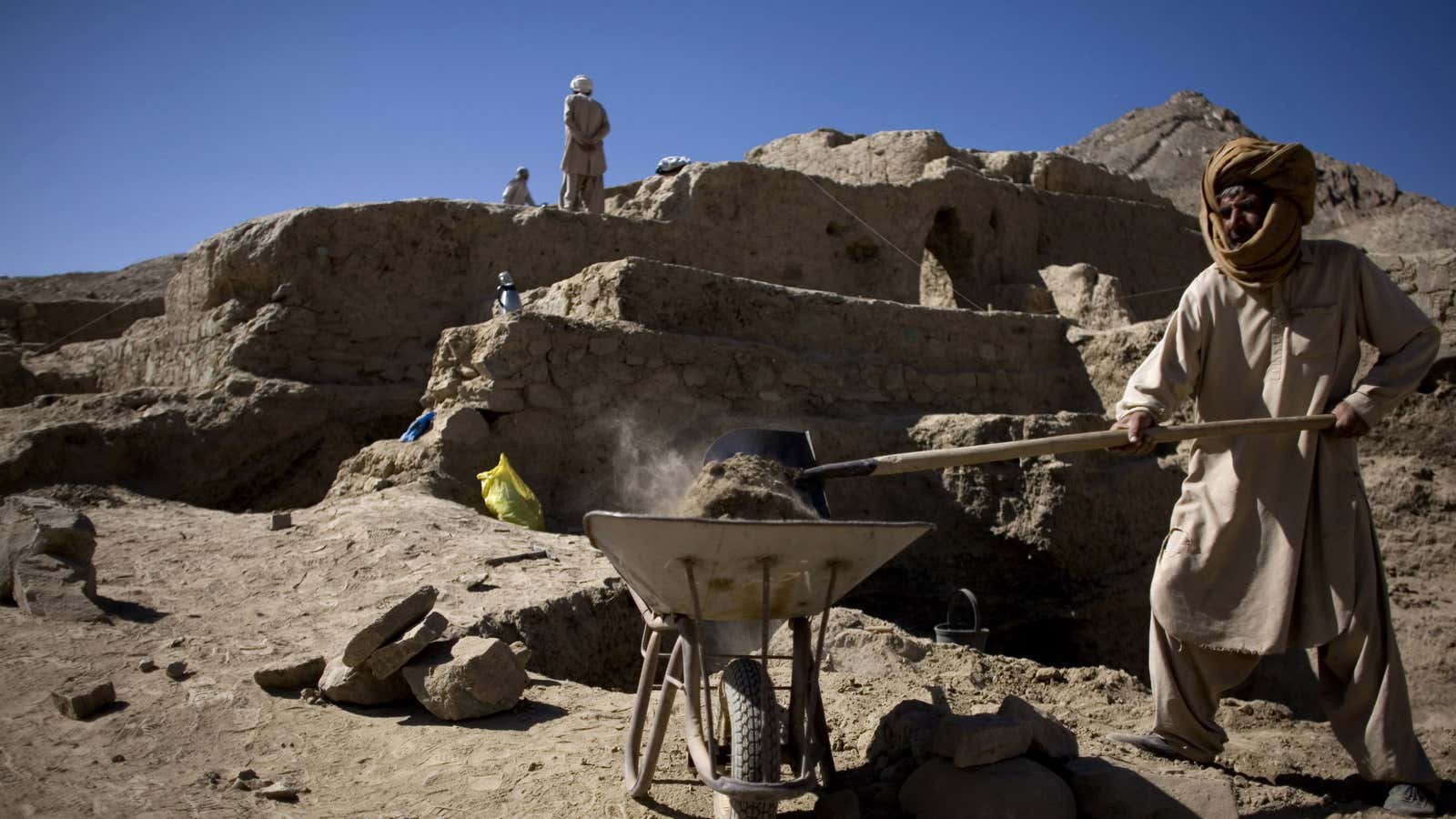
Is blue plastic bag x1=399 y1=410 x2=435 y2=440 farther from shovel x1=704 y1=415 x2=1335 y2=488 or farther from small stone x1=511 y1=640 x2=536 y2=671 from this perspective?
shovel x1=704 y1=415 x2=1335 y2=488

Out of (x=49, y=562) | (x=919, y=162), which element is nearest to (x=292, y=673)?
(x=49, y=562)

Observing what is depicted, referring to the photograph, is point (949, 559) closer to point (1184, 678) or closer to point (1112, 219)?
point (1184, 678)

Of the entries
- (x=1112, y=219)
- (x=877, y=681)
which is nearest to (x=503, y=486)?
(x=877, y=681)

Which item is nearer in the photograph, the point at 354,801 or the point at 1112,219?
the point at 354,801

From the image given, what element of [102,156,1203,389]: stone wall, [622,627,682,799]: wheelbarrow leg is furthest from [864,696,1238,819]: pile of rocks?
[102,156,1203,389]: stone wall

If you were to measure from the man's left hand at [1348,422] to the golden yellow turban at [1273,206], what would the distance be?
1.44 feet

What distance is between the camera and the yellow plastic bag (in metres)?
5.99

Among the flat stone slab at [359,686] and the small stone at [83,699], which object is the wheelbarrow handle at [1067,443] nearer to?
the flat stone slab at [359,686]

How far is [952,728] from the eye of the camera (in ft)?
9.19

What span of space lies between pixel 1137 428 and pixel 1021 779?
111cm

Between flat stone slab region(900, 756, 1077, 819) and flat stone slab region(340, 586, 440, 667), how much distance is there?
174 cm

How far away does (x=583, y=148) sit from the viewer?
11328 millimetres

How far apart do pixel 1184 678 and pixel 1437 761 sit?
1.10 metres

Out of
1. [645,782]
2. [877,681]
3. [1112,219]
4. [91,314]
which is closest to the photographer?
[645,782]
